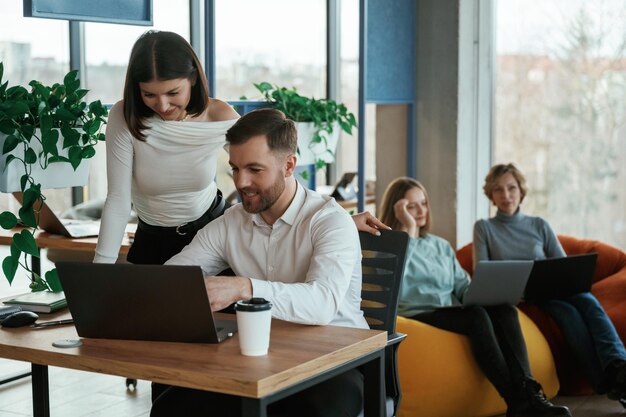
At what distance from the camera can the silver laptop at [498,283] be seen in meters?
4.19

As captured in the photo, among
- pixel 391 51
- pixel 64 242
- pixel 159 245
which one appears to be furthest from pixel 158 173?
pixel 391 51

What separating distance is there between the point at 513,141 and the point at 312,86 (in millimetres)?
1610

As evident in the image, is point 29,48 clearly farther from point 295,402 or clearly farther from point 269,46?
point 295,402

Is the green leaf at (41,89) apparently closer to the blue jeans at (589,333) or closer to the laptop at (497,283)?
the laptop at (497,283)

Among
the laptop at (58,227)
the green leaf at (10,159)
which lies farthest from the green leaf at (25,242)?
the laptop at (58,227)

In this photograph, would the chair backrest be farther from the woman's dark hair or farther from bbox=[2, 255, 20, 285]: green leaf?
bbox=[2, 255, 20, 285]: green leaf

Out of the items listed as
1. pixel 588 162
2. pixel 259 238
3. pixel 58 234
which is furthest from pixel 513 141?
pixel 259 238

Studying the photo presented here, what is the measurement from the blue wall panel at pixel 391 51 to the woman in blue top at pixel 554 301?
100 centimetres

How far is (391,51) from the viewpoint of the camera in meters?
5.89

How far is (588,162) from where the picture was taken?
5.95 metres

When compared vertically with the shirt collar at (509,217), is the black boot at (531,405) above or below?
below

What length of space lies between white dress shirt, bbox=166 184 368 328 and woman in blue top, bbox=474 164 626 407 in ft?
7.04

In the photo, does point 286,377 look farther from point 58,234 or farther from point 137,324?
point 58,234

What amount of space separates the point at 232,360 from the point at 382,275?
870 mm
